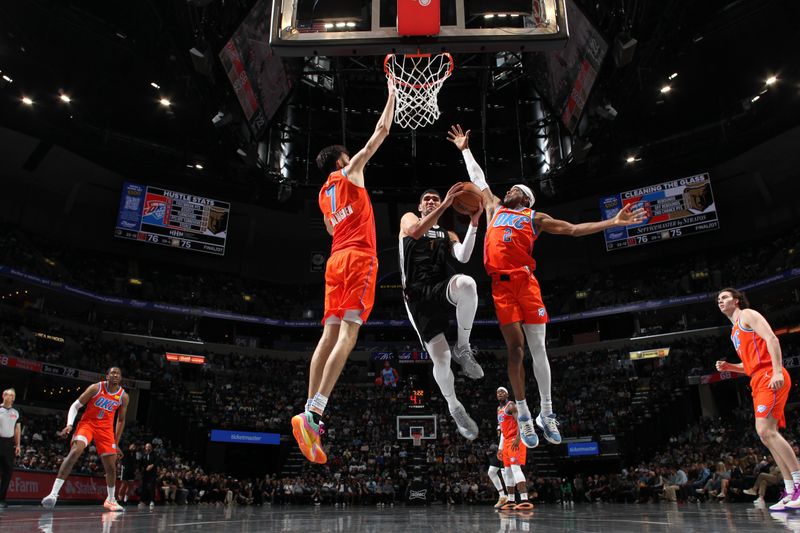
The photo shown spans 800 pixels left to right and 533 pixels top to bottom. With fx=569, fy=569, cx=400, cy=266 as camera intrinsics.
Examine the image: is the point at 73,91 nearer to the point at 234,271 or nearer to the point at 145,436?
the point at 145,436

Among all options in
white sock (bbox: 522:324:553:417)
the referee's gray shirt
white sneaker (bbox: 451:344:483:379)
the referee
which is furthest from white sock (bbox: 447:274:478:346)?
the referee's gray shirt

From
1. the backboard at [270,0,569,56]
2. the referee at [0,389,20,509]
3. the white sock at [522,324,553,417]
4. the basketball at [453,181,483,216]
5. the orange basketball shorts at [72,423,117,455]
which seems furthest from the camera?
the orange basketball shorts at [72,423,117,455]

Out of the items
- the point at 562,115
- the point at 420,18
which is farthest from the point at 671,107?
the point at 420,18

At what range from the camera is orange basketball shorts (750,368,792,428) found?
6320 mm

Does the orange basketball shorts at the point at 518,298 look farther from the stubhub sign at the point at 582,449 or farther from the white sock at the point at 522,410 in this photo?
the stubhub sign at the point at 582,449

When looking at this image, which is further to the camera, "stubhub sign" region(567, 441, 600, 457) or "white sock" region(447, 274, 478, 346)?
"stubhub sign" region(567, 441, 600, 457)

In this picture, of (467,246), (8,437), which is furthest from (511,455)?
(8,437)

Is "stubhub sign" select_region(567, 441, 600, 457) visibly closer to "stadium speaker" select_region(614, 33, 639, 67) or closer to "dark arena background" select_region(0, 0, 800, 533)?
"dark arena background" select_region(0, 0, 800, 533)

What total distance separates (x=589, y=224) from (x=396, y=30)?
3.51 metres

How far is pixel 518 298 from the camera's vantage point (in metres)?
6.08

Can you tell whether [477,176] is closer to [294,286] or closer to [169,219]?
[169,219]

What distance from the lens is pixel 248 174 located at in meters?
23.0

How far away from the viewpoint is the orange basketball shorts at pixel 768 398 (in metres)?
6.32

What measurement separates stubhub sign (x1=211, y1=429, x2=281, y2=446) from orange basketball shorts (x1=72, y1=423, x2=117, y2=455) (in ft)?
51.5
